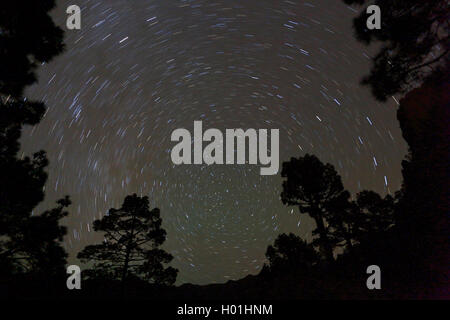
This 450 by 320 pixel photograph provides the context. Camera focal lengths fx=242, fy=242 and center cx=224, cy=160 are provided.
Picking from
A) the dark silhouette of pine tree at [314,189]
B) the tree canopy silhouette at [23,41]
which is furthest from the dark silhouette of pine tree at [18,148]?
the dark silhouette of pine tree at [314,189]

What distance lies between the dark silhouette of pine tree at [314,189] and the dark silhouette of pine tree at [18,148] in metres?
13.6

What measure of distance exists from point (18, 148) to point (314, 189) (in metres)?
15.9

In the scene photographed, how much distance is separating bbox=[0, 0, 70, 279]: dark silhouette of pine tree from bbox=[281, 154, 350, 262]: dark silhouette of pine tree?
13610mm

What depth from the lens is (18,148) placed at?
8453mm

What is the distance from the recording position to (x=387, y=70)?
21.9ft

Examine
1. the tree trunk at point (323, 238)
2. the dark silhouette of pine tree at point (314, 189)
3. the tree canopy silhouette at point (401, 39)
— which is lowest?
the tree trunk at point (323, 238)

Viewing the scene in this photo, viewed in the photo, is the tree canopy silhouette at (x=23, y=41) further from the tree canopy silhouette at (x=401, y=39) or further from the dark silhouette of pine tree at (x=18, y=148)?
the tree canopy silhouette at (x=401, y=39)

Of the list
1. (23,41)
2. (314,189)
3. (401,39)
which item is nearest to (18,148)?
(23,41)

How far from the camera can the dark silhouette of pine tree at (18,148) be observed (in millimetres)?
7613

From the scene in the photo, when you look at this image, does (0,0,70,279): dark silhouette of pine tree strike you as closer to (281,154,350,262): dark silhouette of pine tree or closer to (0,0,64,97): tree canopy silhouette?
(0,0,64,97): tree canopy silhouette

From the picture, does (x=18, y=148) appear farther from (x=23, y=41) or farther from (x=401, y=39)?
(x=401, y=39)

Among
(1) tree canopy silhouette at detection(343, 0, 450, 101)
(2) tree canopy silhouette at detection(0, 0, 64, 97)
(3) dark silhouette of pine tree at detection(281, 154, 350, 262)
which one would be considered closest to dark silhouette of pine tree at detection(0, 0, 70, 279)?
(2) tree canopy silhouette at detection(0, 0, 64, 97)

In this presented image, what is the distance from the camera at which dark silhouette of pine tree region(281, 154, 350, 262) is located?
16578 mm

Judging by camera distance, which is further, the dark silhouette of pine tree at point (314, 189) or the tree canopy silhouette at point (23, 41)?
the dark silhouette of pine tree at point (314, 189)
